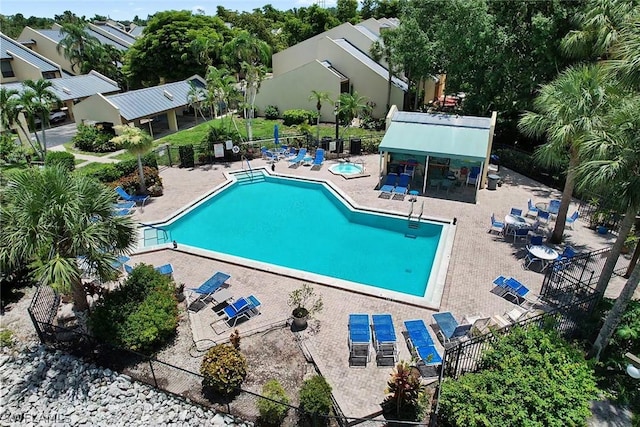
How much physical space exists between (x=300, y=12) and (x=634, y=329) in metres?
71.9

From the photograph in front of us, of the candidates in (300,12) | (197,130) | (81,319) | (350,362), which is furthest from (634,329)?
(300,12)

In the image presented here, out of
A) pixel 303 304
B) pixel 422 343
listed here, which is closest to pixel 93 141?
pixel 303 304

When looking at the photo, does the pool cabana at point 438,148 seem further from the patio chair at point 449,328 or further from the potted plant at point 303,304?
the potted plant at point 303,304

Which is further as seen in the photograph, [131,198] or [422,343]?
[131,198]

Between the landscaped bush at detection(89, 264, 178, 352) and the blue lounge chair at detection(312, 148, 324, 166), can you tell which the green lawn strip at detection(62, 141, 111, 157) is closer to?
the blue lounge chair at detection(312, 148, 324, 166)

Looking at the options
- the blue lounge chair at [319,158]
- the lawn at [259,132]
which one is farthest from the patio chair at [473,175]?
the lawn at [259,132]

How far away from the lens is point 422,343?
439 inches

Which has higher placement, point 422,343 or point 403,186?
point 403,186

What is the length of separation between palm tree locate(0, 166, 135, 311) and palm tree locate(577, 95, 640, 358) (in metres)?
12.8

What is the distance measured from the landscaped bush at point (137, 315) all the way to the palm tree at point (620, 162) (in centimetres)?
1204

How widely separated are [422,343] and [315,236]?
883 centimetres

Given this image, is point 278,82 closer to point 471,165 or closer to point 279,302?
point 471,165

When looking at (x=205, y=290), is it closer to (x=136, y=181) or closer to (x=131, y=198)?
Result: (x=131, y=198)

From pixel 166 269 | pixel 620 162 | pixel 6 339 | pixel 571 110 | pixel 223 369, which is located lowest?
pixel 6 339
